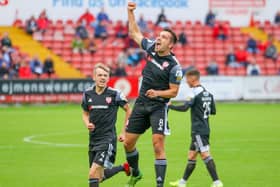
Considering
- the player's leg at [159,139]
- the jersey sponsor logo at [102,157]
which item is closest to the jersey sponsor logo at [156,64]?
the player's leg at [159,139]

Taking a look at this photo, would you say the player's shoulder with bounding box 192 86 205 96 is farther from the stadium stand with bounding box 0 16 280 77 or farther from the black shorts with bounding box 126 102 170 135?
the stadium stand with bounding box 0 16 280 77

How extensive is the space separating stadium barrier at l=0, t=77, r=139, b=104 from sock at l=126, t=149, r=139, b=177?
64.0 feet

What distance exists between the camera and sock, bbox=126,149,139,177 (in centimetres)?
1215

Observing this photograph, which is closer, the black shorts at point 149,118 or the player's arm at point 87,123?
the player's arm at point 87,123

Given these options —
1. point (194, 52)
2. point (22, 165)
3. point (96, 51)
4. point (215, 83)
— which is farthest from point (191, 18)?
point (22, 165)

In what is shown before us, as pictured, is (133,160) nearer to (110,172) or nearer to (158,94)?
(110,172)

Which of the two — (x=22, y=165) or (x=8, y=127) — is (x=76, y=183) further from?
(x=8, y=127)

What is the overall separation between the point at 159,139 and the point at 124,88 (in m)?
21.2

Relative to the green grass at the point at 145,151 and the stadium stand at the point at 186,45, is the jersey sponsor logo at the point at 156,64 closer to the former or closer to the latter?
the green grass at the point at 145,151

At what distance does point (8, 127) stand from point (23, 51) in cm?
1384

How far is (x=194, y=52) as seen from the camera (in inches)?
1586

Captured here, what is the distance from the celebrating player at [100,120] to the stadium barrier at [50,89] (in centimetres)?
2043

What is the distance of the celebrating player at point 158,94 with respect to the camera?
11.4 meters

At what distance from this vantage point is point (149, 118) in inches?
461
